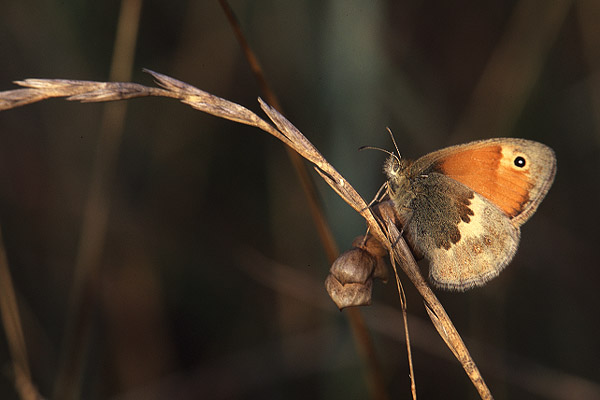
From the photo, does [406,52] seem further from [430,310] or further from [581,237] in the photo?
[430,310]

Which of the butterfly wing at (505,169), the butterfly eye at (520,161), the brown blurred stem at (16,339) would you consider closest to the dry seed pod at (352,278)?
the butterfly wing at (505,169)

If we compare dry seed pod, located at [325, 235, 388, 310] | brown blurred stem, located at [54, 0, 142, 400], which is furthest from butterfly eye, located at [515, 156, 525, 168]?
brown blurred stem, located at [54, 0, 142, 400]

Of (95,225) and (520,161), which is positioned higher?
(520,161)

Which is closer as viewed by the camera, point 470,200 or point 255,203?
point 470,200

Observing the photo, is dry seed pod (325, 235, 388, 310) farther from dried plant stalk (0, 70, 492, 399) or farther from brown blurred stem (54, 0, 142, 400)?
brown blurred stem (54, 0, 142, 400)

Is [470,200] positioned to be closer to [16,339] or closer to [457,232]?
[457,232]

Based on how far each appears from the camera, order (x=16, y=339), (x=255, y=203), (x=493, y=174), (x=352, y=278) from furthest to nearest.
A: (x=255, y=203) → (x=493, y=174) → (x=16, y=339) → (x=352, y=278)

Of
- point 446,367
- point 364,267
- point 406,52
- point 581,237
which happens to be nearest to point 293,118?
point 406,52

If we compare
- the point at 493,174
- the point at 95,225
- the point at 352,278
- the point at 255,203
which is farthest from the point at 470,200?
the point at 255,203
